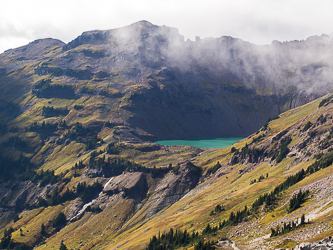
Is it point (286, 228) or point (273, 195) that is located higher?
point (286, 228)

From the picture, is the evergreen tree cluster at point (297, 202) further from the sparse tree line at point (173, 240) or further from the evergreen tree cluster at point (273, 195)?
the sparse tree line at point (173, 240)

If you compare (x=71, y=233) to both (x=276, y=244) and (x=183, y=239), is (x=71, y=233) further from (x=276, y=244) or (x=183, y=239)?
(x=276, y=244)

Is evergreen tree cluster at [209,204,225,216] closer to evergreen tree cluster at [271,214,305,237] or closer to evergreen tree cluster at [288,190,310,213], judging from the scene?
evergreen tree cluster at [288,190,310,213]

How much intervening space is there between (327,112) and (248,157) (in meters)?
58.3

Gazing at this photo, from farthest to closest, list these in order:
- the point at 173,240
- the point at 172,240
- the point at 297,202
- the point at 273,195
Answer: the point at 172,240
the point at 173,240
the point at 273,195
the point at 297,202

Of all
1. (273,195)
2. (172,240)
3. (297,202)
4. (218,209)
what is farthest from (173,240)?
(297,202)

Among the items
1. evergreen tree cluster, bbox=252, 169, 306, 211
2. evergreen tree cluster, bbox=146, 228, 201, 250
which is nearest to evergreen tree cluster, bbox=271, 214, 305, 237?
evergreen tree cluster, bbox=252, 169, 306, 211

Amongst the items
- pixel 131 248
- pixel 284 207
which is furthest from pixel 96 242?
pixel 284 207

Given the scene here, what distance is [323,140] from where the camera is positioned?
145 meters

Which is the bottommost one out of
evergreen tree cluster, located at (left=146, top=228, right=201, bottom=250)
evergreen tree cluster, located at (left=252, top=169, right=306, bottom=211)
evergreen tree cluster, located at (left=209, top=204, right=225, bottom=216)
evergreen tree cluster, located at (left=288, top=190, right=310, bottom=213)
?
evergreen tree cluster, located at (left=146, top=228, right=201, bottom=250)

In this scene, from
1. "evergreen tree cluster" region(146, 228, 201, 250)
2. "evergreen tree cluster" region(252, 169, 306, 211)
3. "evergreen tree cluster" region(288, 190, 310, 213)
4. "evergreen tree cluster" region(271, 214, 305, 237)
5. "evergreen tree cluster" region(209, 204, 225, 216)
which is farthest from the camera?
"evergreen tree cluster" region(209, 204, 225, 216)

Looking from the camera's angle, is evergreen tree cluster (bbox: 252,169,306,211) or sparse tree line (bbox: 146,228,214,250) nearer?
evergreen tree cluster (bbox: 252,169,306,211)

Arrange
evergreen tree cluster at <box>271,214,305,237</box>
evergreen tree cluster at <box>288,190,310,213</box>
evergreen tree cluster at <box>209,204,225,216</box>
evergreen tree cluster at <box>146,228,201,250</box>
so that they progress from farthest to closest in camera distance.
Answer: evergreen tree cluster at <box>209,204,225,216</box> < evergreen tree cluster at <box>146,228,201,250</box> < evergreen tree cluster at <box>288,190,310,213</box> < evergreen tree cluster at <box>271,214,305,237</box>

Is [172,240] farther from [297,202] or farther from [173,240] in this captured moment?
[297,202]
